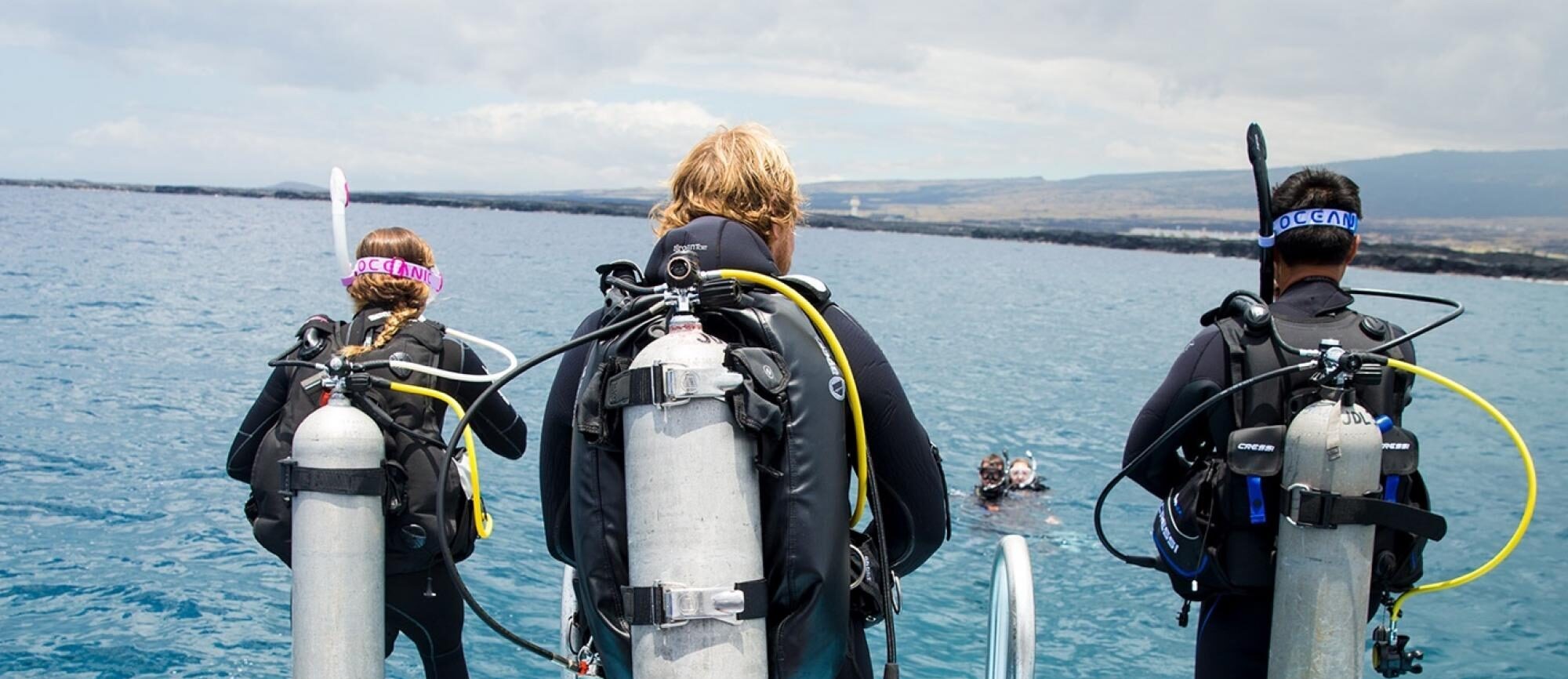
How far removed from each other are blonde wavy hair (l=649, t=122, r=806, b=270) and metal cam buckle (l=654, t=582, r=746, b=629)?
2.83 ft

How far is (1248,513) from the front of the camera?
3.33 meters

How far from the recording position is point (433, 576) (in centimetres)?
404

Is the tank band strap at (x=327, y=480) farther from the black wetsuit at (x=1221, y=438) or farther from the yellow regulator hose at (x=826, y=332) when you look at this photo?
the black wetsuit at (x=1221, y=438)

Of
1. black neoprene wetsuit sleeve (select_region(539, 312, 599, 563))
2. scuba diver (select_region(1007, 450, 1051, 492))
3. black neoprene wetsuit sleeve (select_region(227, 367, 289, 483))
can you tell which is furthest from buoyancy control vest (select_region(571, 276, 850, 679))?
scuba diver (select_region(1007, 450, 1051, 492))

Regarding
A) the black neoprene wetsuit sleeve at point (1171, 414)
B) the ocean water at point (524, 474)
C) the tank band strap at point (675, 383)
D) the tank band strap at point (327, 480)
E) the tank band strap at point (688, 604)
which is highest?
the tank band strap at point (675, 383)

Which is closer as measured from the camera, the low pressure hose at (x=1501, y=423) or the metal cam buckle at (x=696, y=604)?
the metal cam buckle at (x=696, y=604)

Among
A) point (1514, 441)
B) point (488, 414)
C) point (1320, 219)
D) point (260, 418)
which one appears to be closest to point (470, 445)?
point (488, 414)

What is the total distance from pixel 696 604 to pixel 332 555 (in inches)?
68.1

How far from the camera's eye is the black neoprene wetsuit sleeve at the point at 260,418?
157 inches

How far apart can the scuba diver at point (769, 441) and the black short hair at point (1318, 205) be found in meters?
1.49

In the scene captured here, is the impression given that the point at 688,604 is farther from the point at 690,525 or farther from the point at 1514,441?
the point at 1514,441

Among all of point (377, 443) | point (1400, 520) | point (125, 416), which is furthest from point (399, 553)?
point (125, 416)

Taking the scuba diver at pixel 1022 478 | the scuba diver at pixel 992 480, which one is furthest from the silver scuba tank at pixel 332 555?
the scuba diver at pixel 1022 478

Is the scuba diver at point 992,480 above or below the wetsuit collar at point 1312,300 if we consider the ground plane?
below
